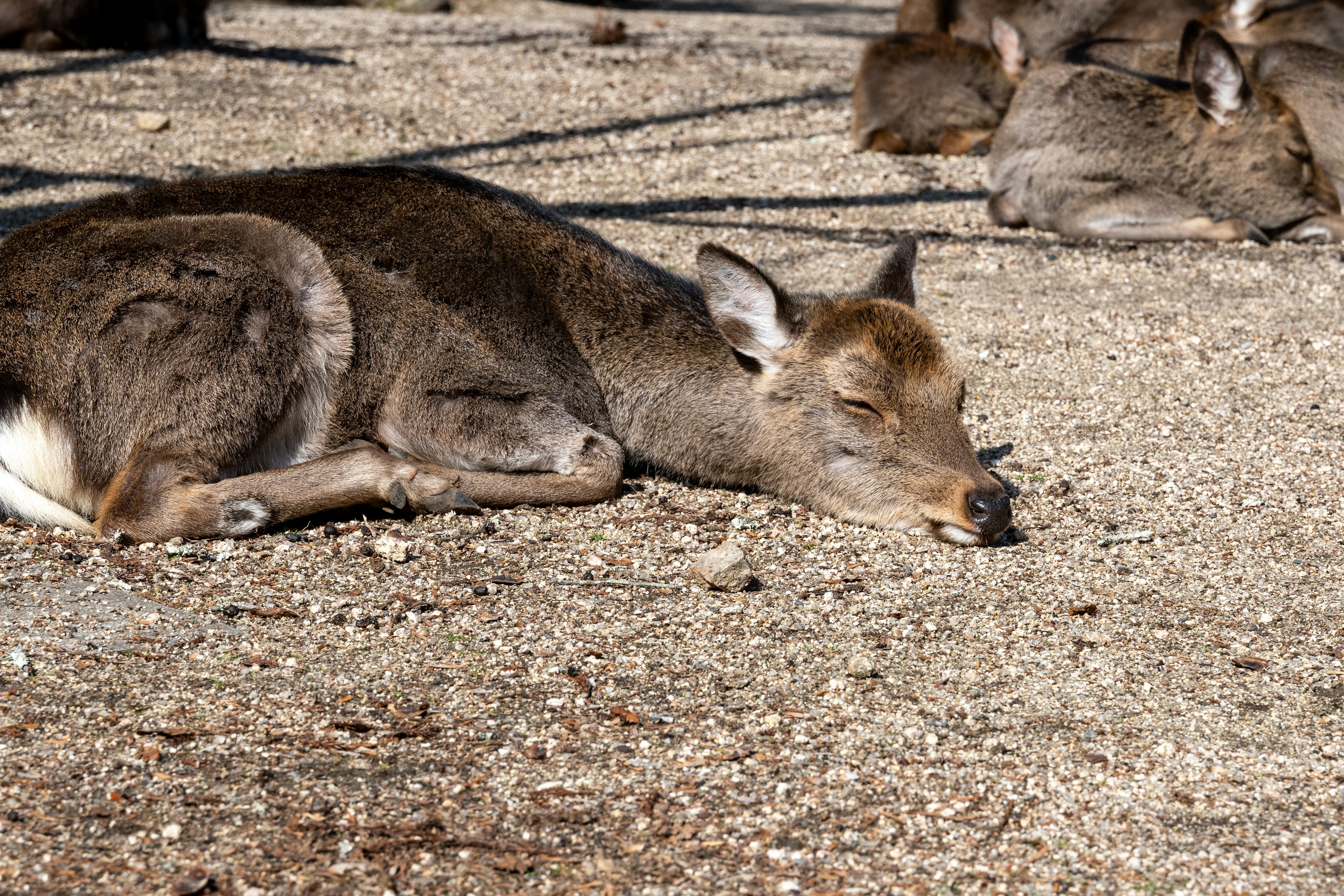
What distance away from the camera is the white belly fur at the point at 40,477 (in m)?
4.77

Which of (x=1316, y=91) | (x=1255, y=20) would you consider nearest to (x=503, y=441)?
(x=1316, y=91)

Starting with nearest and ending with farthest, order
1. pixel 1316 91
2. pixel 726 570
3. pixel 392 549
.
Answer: pixel 726 570, pixel 392 549, pixel 1316 91

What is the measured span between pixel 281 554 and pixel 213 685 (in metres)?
0.98

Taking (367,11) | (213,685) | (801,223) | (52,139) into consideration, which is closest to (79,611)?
(213,685)

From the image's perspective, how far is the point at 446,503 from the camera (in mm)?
5121

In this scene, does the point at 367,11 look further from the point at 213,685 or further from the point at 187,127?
the point at 213,685

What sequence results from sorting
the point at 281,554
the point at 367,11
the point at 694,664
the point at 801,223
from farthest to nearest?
the point at 367,11 < the point at 801,223 < the point at 281,554 < the point at 694,664

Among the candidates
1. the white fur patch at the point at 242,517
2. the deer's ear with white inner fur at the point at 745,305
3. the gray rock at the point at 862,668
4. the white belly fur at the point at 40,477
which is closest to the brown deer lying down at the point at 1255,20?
the deer's ear with white inner fur at the point at 745,305

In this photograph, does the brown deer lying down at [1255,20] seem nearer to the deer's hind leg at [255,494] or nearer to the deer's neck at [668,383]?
the deer's neck at [668,383]

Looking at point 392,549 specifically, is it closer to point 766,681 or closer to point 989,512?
point 766,681

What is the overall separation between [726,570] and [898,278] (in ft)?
6.11

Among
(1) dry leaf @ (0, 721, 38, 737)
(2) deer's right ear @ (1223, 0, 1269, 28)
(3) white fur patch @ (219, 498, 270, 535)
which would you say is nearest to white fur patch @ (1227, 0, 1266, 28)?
(2) deer's right ear @ (1223, 0, 1269, 28)

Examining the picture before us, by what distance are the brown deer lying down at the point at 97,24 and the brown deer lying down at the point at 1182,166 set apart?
28.1 ft

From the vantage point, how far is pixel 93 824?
3146 millimetres
